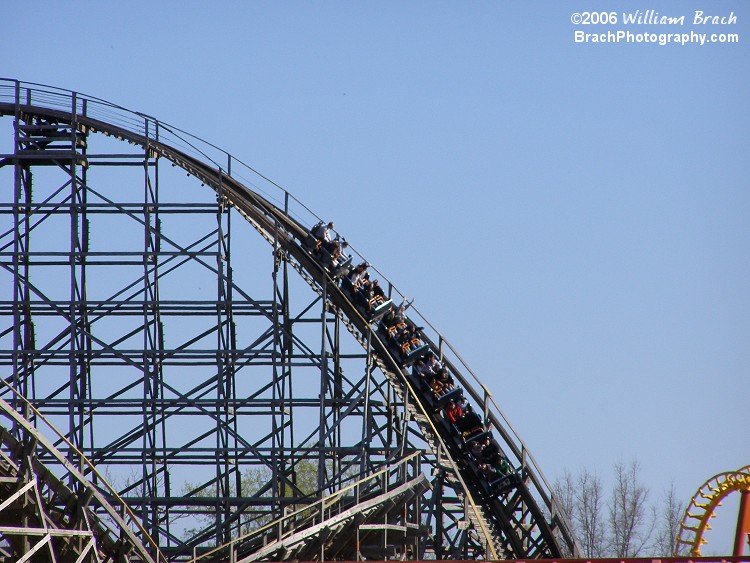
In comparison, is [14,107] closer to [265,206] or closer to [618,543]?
[265,206]

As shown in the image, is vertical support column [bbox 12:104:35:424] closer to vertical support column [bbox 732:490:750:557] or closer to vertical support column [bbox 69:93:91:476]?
vertical support column [bbox 69:93:91:476]

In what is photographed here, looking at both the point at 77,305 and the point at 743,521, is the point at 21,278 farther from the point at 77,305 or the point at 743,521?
the point at 743,521

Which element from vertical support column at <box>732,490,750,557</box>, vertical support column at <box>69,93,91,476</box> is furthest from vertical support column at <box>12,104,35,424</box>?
vertical support column at <box>732,490,750,557</box>

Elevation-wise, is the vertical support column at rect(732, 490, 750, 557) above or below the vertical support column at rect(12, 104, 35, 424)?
below

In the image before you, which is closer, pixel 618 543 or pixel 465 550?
pixel 465 550

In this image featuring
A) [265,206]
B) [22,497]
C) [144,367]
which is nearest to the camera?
[22,497]

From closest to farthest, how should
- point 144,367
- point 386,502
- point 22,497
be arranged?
point 22,497, point 386,502, point 144,367

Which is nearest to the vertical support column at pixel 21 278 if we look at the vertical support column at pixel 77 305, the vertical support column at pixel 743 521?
the vertical support column at pixel 77 305

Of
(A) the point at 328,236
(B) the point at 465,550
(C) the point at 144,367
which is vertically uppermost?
(A) the point at 328,236

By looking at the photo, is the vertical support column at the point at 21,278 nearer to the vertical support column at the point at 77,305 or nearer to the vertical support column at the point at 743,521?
the vertical support column at the point at 77,305

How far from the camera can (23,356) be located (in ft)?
77.0

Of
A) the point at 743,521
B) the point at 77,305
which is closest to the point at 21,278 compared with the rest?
the point at 77,305

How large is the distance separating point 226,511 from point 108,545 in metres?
4.17

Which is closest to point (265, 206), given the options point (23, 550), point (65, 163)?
point (65, 163)
